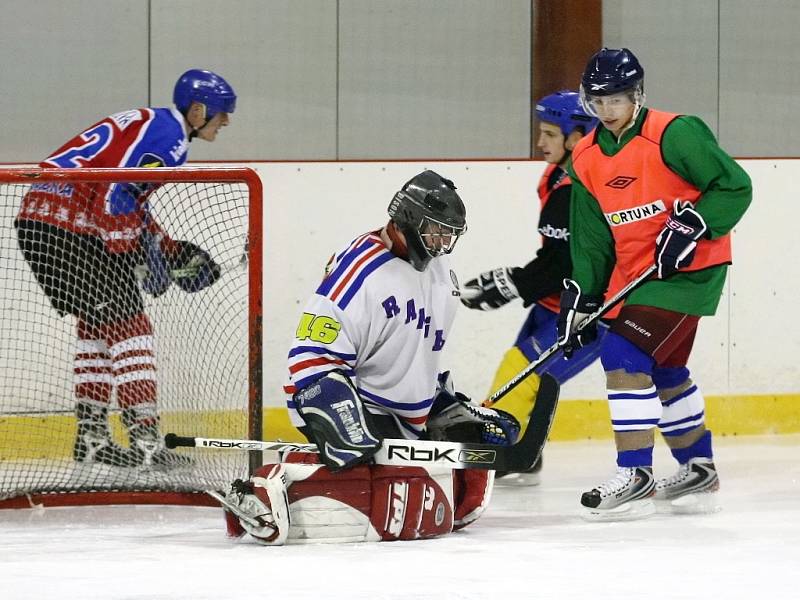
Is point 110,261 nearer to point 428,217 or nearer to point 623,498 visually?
point 428,217

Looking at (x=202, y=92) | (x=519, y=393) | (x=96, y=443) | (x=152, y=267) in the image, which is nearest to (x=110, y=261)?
(x=152, y=267)

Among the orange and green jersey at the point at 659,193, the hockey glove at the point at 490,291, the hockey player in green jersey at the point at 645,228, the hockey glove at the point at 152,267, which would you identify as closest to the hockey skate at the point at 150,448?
the hockey glove at the point at 152,267

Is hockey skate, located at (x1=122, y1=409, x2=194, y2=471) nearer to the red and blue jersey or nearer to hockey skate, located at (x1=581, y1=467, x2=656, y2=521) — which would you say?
the red and blue jersey

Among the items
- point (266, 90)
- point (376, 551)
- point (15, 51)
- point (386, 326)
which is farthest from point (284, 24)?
point (376, 551)

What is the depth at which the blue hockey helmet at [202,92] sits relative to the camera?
4777mm

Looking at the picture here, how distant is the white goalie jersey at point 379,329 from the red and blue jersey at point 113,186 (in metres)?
1.02

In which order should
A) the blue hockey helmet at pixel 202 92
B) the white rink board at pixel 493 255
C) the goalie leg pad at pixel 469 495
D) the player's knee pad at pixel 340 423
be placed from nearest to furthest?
the player's knee pad at pixel 340 423, the goalie leg pad at pixel 469 495, the blue hockey helmet at pixel 202 92, the white rink board at pixel 493 255

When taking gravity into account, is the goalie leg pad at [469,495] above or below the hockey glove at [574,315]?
below

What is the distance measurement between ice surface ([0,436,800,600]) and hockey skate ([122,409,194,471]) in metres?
0.17

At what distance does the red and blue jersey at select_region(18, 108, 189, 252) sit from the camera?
4465 millimetres

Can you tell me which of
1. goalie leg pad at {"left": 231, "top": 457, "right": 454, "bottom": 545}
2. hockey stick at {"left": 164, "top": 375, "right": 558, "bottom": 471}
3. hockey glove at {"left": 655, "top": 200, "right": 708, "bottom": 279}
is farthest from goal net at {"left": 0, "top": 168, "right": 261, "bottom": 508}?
hockey glove at {"left": 655, "top": 200, "right": 708, "bottom": 279}

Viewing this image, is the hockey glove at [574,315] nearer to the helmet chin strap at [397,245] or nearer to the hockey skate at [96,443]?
the helmet chin strap at [397,245]

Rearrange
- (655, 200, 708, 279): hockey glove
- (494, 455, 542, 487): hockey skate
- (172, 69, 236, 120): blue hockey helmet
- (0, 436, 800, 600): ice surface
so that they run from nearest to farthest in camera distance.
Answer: (0, 436, 800, 600): ice surface, (655, 200, 708, 279): hockey glove, (494, 455, 542, 487): hockey skate, (172, 69, 236, 120): blue hockey helmet

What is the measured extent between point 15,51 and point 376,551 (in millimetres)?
2626
